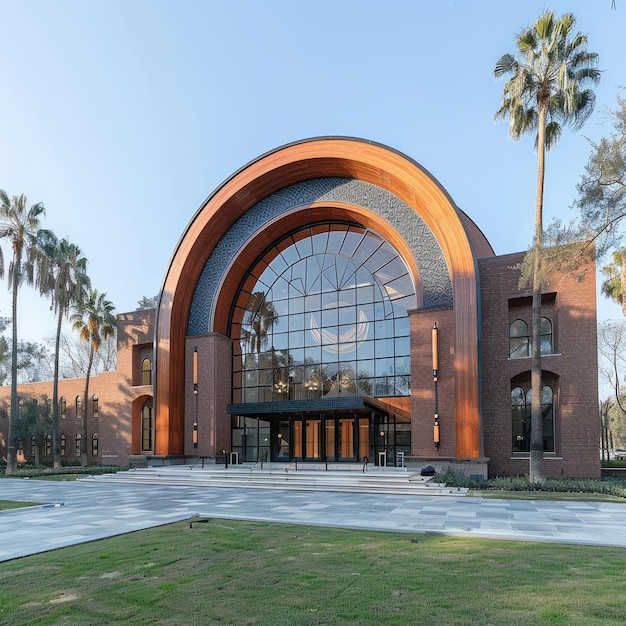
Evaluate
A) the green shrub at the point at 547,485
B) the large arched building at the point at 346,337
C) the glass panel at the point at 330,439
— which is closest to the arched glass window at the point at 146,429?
the large arched building at the point at 346,337

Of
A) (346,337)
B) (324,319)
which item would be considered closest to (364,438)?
(346,337)

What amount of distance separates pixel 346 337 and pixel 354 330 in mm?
568

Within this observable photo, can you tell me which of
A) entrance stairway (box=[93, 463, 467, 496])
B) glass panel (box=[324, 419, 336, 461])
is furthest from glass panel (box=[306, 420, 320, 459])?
entrance stairway (box=[93, 463, 467, 496])

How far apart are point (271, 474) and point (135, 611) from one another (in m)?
18.2

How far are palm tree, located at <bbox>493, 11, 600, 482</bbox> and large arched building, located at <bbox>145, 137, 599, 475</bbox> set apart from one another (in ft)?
8.07

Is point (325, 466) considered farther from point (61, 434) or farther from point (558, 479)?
point (61, 434)

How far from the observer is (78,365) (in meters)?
59.5

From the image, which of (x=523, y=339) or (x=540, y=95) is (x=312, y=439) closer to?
(x=523, y=339)

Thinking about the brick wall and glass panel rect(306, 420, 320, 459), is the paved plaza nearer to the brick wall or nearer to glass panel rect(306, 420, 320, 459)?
the brick wall

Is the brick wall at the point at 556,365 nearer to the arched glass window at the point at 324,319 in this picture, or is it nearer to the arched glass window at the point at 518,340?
the arched glass window at the point at 518,340

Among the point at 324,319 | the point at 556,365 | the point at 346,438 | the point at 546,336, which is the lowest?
the point at 346,438

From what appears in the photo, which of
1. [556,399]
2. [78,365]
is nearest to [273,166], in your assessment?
[556,399]

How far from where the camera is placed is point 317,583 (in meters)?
6.81

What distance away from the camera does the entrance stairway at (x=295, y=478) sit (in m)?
19.8
